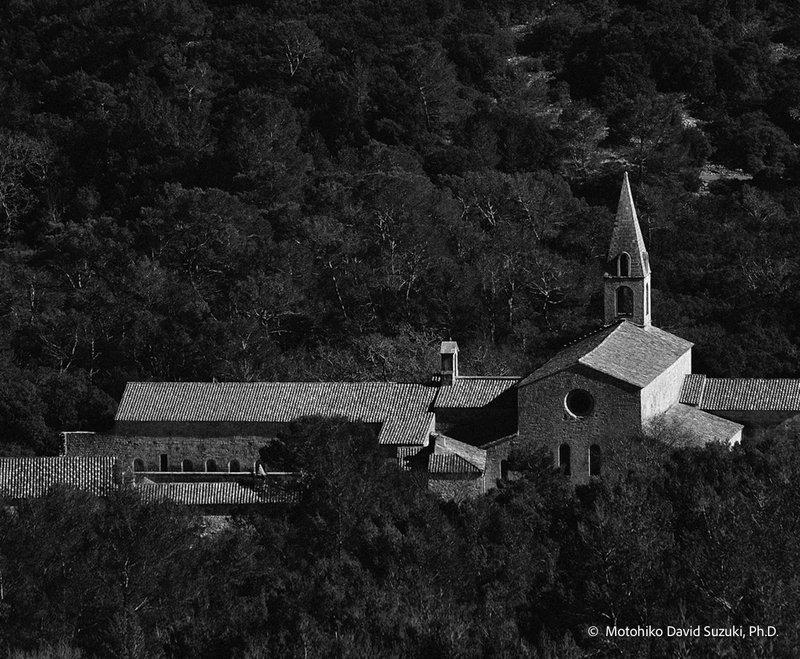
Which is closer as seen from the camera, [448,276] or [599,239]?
[448,276]

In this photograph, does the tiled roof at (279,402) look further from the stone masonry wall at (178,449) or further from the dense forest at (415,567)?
the dense forest at (415,567)

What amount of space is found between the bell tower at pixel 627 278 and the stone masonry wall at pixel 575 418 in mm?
4572

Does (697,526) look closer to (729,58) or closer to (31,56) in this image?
(729,58)

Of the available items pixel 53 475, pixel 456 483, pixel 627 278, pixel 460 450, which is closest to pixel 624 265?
pixel 627 278

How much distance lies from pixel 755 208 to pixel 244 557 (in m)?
42.3

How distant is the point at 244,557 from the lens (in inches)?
1348

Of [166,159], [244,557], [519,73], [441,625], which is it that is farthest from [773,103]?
[441,625]

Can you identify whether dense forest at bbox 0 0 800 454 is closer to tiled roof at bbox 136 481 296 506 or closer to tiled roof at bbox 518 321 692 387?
tiled roof at bbox 518 321 692 387

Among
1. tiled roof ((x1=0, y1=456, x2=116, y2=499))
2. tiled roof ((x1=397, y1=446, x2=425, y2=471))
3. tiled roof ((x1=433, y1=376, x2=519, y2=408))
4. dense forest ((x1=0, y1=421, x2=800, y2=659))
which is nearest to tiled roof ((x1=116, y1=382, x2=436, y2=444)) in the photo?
tiled roof ((x1=433, y1=376, x2=519, y2=408))

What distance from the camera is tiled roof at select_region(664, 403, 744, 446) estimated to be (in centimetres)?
4159

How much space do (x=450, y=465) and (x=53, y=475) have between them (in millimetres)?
9012

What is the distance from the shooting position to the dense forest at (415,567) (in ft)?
86.7

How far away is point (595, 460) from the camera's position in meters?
41.8

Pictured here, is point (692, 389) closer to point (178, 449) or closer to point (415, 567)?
point (178, 449)
